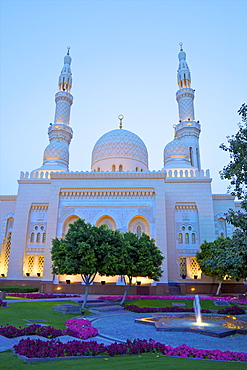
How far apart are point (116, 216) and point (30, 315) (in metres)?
13.2

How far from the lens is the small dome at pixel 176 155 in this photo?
2941 cm

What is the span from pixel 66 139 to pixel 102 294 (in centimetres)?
1808

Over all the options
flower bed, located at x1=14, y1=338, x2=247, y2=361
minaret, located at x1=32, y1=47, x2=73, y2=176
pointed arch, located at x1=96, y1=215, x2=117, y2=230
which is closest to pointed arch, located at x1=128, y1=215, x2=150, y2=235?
pointed arch, located at x1=96, y1=215, x2=117, y2=230

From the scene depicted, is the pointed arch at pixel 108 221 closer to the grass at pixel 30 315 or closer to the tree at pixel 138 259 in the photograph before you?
the tree at pixel 138 259

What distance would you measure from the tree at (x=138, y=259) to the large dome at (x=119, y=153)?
13868mm

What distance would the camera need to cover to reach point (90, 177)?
24.5m

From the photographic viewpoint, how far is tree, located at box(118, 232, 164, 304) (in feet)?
50.3

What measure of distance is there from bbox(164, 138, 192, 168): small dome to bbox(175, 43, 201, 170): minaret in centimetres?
117

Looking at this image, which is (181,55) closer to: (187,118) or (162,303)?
(187,118)

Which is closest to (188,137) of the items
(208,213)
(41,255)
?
(208,213)

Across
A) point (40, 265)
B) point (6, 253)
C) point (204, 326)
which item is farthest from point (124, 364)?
point (6, 253)

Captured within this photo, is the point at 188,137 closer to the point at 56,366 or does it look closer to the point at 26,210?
the point at 26,210

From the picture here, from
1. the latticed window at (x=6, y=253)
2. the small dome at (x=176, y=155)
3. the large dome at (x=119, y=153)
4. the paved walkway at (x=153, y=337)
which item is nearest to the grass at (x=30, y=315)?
the paved walkway at (x=153, y=337)

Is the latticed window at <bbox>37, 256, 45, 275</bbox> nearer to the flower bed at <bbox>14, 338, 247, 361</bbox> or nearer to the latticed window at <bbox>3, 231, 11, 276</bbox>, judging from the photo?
the latticed window at <bbox>3, 231, 11, 276</bbox>
